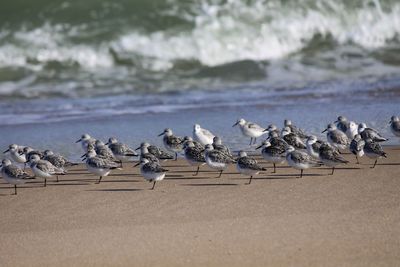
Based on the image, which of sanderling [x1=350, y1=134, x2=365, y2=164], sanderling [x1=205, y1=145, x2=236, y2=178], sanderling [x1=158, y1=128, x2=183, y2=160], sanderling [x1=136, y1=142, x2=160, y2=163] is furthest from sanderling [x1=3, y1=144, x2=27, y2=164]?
sanderling [x1=350, y1=134, x2=365, y2=164]

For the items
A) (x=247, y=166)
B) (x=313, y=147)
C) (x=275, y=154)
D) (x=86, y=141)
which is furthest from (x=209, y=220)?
(x=86, y=141)

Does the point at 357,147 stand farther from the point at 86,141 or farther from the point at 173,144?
the point at 86,141

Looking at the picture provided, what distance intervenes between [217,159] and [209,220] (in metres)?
2.01

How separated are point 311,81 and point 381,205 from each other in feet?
31.9

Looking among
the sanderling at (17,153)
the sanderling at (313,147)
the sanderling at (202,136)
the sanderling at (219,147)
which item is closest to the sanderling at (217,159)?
the sanderling at (219,147)

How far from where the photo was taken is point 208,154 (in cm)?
1077

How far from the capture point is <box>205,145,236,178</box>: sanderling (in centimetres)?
1074

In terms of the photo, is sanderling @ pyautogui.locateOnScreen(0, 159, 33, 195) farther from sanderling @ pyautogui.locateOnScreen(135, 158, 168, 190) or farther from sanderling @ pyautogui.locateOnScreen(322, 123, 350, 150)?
sanderling @ pyautogui.locateOnScreen(322, 123, 350, 150)

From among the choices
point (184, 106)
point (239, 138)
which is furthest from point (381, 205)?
point (184, 106)

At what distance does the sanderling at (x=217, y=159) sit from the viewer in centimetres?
1074

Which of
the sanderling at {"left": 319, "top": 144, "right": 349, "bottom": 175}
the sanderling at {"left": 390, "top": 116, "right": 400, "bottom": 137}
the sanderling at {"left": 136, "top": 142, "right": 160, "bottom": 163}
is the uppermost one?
the sanderling at {"left": 390, "top": 116, "right": 400, "bottom": 137}

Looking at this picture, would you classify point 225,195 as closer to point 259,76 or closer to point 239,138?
point 239,138

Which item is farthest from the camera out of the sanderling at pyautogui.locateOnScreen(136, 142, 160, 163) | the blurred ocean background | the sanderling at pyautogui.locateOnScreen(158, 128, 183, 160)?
the blurred ocean background

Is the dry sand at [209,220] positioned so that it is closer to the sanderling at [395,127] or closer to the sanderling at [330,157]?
the sanderling at [330,157]
